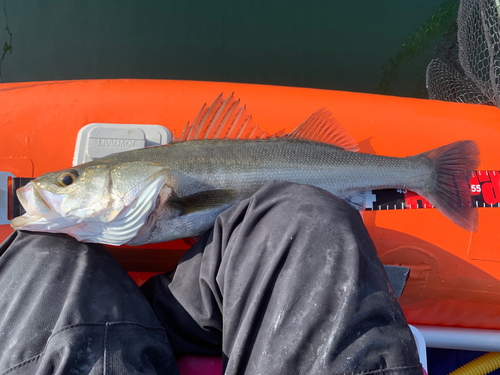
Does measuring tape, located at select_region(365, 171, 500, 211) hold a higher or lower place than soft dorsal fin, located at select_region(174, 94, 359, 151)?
lower

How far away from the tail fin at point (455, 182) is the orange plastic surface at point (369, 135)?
70 mm

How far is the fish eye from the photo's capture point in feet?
5.59

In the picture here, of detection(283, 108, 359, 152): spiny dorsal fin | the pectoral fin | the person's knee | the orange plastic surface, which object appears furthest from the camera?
detection(283, 108, 359, 152): spiny dorsal fin

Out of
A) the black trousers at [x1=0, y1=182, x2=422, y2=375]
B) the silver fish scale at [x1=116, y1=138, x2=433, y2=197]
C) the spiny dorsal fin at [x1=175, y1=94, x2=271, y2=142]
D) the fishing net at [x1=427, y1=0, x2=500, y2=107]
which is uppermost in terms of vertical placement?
the fishing net at [x1=427, y1=0, x2=500, y2=107]

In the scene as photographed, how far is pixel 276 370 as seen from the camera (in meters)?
1.11

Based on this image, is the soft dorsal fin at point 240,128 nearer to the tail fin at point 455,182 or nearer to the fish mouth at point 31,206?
the tail fin at point 455,182

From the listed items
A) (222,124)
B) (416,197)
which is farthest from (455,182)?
(222,124)

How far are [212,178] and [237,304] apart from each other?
80 centimetres

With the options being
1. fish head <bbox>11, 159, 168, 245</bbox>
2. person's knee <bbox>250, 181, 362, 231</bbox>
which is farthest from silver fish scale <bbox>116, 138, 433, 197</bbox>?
person's knee <bbox>250, 181, 362, 231</bbox>

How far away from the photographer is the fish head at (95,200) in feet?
5.38

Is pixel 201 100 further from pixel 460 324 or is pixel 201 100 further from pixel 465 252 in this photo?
pixel 460 324

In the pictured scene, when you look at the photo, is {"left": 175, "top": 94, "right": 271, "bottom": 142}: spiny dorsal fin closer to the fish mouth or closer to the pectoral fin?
the pectoral fin

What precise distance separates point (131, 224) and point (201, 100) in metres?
1.13

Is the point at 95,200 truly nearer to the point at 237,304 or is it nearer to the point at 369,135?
the point at 237,304
